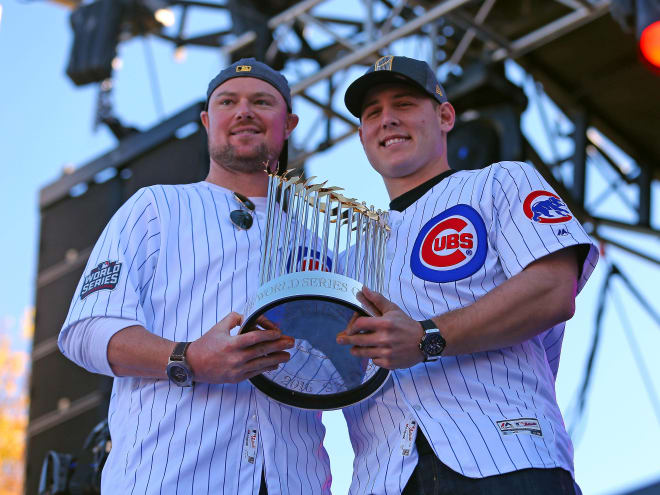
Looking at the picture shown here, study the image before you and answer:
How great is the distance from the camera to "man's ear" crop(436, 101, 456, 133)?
2.88 m

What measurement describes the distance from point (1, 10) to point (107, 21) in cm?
480

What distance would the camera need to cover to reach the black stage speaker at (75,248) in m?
4.71

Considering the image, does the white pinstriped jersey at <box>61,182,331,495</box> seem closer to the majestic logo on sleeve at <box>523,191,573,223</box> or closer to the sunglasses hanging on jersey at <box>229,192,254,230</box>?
the sunglasses hanging on jersey at <box>229,192,254,230</box>

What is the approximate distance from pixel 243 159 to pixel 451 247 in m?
0.75

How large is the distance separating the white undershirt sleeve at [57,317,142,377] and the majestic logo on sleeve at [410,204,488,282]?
73 centimetres

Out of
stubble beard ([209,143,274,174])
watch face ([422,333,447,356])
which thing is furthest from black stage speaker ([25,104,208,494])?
watch face ([422,333,447,356])

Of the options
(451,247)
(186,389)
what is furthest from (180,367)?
(451,247)

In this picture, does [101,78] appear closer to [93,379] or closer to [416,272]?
[93,379]

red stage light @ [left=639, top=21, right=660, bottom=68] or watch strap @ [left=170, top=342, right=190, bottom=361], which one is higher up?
red stage light @ [left=639, top=21, right=660, bottom=68]

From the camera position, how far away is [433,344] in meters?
2.13

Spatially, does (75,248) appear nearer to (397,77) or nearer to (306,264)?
(397,77)

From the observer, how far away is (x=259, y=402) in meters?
2.38

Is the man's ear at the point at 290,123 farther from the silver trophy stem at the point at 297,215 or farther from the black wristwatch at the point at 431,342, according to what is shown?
the black wristwatch at the point at 431,342

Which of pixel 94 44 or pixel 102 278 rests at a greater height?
pixel 94 44
